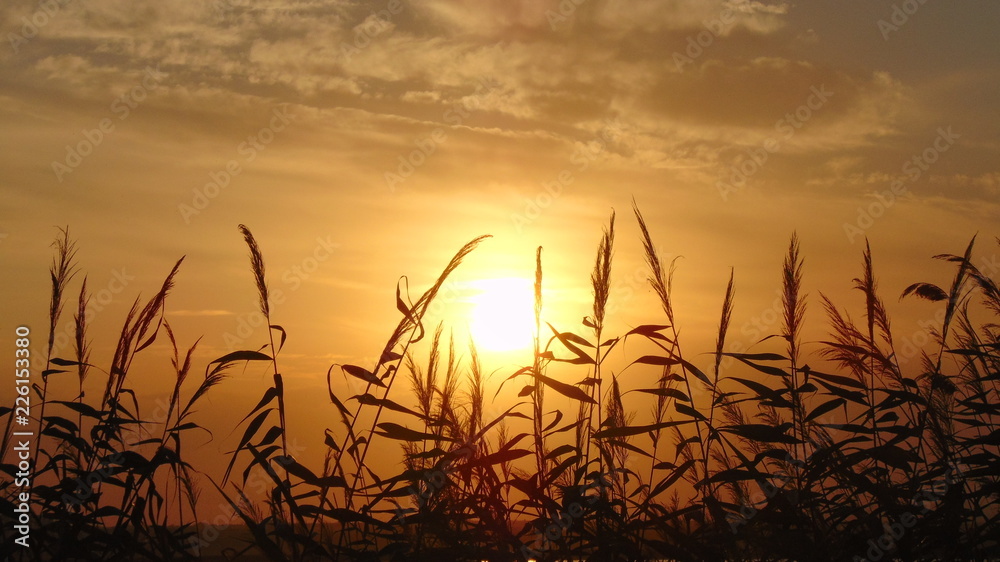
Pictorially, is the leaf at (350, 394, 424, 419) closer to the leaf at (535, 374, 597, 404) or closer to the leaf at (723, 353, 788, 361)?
the leaf at (535, 374, 597, 404)

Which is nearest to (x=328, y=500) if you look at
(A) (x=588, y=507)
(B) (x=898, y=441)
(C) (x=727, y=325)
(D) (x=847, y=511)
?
(A) (x=588, y=507)

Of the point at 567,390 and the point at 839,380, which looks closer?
the point at 567,390

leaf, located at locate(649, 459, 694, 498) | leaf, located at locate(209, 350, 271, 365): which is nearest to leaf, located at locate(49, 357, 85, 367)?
leaf, located at locate(209, 350, 271, 365)

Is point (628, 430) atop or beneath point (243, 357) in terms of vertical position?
beneath

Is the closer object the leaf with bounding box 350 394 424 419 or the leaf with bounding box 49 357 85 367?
the leaf with bounding box 350 394 424 419

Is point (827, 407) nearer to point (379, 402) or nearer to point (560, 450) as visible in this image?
point (560, 450)

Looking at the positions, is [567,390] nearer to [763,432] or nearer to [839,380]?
[763,432]

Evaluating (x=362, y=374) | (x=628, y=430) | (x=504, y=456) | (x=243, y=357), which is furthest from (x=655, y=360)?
(x=243, y=357)

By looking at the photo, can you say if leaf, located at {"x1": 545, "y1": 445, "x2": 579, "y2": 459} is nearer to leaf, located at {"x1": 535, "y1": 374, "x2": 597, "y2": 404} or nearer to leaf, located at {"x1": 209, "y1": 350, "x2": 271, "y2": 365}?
leaf, located at {"x1": 535, "y1": 374, "x2": 597, "y2": 404}

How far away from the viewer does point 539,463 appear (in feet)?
11.5

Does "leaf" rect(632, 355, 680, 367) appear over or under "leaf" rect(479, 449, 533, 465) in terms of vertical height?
over

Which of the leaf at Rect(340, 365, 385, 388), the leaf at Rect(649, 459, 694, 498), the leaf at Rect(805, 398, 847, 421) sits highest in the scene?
the leaf at Rect(340, 365, 385, 388)

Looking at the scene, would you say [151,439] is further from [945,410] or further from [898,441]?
[945,410]

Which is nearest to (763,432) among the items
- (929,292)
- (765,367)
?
(765,367)
